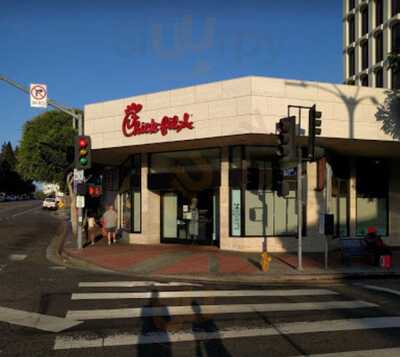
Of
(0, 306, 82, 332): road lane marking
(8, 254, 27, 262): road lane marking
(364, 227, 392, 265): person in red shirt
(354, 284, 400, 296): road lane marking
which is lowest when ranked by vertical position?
(354, 284, 400, 296): road lane marking

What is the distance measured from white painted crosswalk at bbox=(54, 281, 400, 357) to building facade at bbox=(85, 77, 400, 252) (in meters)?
5.79

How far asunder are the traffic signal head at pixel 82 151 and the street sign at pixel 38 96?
1.73 metres

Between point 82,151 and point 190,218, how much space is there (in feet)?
17.9

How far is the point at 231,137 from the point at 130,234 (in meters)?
7.22

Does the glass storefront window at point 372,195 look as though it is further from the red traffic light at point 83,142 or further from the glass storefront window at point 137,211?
the red traffic light at point 83,142

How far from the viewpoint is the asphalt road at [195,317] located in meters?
6.03

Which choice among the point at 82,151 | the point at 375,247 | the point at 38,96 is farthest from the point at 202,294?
the point at 38,96

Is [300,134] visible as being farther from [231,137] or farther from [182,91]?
[182,91]

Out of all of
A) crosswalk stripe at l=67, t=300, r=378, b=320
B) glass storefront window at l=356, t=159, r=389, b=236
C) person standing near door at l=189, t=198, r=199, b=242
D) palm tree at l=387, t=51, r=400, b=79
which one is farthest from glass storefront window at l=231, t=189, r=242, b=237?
crosswalk stripe at l=67, t=300, r=378, b=320

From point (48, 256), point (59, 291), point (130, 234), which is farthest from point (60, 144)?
point (59, 291)

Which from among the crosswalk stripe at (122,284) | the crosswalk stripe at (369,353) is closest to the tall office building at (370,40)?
the crosswalk stripe at (122,284)

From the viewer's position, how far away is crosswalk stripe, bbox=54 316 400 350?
6.20 m

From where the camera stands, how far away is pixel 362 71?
54.3m

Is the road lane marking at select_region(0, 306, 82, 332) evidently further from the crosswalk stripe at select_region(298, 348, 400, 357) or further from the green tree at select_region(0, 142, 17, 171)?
the green tree at select_region(0, 142, 17, 171)
